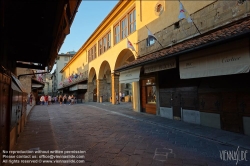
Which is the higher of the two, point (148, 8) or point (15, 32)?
point (148, 8)

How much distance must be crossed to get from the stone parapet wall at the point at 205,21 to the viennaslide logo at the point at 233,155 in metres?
4.76

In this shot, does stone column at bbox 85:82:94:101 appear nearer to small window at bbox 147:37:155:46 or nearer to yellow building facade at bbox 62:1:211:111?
yellow building facade at bbox 62:1:211:111

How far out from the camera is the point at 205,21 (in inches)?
305

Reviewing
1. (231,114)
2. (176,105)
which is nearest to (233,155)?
(231,114)

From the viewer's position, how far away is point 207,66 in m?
6.20

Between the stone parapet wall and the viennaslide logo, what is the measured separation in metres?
4.76

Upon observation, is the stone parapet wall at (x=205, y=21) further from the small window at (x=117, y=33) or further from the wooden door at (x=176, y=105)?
the small window at (x=117, y=33)

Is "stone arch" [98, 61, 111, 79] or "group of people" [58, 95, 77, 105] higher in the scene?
"stone arch" [98, 61, 111, 79]

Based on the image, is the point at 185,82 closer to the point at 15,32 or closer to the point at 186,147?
the point at 186,147

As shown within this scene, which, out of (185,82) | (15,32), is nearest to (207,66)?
(185,82)

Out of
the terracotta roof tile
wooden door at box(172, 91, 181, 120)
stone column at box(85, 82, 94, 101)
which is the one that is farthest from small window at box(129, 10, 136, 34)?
stone column at box(85, 82, 94, 101)

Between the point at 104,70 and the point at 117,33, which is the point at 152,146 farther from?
the point at 104,70

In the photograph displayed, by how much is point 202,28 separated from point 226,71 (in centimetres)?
322

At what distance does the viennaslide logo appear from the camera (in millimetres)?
3999
